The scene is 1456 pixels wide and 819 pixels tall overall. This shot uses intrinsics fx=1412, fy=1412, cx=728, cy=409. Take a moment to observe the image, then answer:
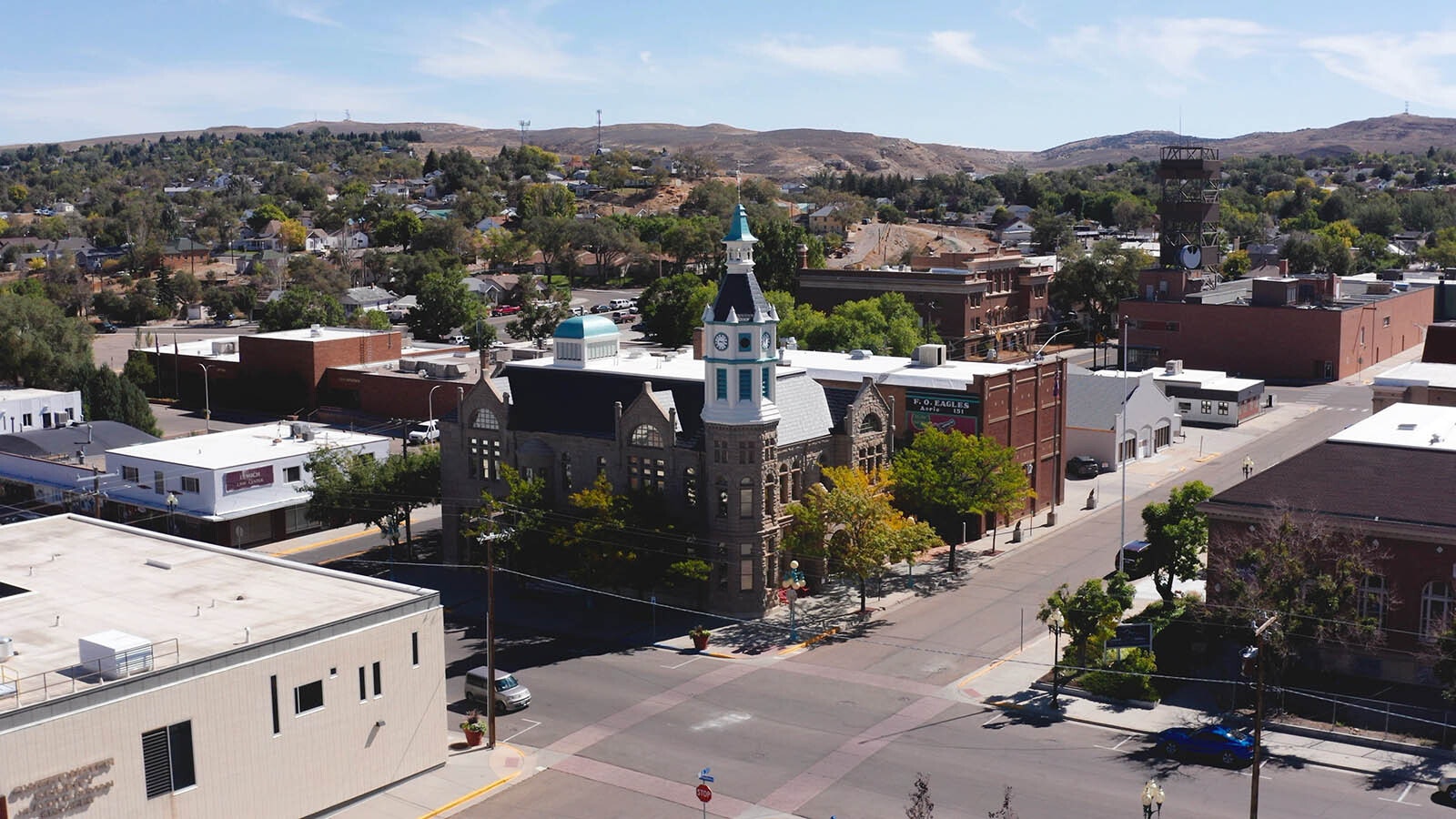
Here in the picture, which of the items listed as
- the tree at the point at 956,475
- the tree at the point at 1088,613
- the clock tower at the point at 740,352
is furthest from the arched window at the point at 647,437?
the tree at the point at 1088,613

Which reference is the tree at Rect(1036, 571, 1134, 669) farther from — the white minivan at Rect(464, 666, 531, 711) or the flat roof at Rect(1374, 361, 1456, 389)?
the flat roof at Rect(1374, 361, 1456, 389)

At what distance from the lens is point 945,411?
248 ft

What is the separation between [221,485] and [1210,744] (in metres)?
52.0

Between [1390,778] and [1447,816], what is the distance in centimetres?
300

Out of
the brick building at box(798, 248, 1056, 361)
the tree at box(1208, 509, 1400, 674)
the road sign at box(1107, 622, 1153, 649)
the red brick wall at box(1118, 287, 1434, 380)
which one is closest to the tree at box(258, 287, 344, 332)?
the brick building at box(798, 248, 1056, 361)

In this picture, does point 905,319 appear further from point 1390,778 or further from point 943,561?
point 1390,778

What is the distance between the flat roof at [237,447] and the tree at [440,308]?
216ft

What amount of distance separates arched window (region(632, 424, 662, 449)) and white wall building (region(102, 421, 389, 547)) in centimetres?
1934

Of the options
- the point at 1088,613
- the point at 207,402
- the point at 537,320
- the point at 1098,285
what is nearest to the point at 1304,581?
the point at 1088,613

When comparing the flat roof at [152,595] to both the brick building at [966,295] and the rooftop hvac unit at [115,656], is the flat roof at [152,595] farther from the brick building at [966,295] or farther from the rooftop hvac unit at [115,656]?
the brick building at [966,295]

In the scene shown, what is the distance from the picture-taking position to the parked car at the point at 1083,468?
90312 mm

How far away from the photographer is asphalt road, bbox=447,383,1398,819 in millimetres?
42250

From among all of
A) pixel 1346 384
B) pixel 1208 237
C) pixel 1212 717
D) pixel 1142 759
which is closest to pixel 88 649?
pixel 1142 759

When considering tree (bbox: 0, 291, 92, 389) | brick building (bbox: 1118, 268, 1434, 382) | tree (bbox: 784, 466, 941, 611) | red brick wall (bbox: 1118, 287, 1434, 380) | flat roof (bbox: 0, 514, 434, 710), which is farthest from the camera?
brick building (bbox: 1118, 268, 1434, 382)
